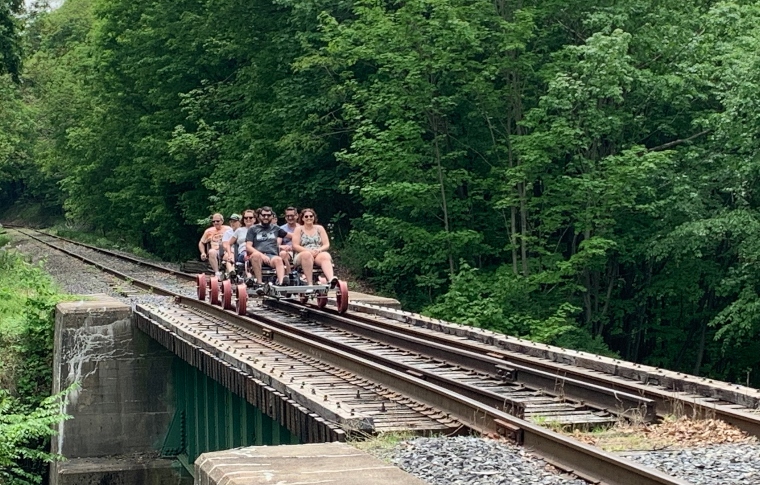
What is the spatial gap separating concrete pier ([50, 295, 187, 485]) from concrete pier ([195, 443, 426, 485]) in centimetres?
1046

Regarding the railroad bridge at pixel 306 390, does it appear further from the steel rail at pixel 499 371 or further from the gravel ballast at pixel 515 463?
the gravel ballast at pixel 515 463

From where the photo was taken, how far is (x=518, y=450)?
6215mm

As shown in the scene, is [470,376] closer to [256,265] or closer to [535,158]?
[256,265]

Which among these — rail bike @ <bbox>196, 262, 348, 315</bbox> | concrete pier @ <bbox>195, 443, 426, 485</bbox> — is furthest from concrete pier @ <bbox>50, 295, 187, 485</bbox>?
concrete pier @ <bbox>195, 443, 426, 485</bbox>

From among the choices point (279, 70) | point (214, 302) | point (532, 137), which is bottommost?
point (214, 302)

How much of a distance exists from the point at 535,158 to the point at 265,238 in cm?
875

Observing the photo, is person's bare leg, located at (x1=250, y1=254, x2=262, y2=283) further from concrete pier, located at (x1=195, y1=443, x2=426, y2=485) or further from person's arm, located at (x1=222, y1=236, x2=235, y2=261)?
concrete pier, located at (x1=195, y1=443, x2=426, y2=485)

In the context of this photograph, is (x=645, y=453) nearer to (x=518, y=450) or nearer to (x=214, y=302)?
(x=518, y=450)

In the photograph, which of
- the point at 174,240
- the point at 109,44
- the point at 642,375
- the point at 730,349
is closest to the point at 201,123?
the point at 174,240

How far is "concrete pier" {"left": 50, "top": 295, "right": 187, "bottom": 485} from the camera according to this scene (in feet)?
50.5

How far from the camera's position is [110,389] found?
51.5 ft

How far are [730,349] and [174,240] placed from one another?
24071 millimetres

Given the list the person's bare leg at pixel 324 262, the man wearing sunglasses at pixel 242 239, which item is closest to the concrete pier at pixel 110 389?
the man wearing sunglasses at pixel 242 239

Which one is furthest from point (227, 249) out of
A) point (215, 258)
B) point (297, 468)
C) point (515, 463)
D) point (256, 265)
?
point (297, 468)
